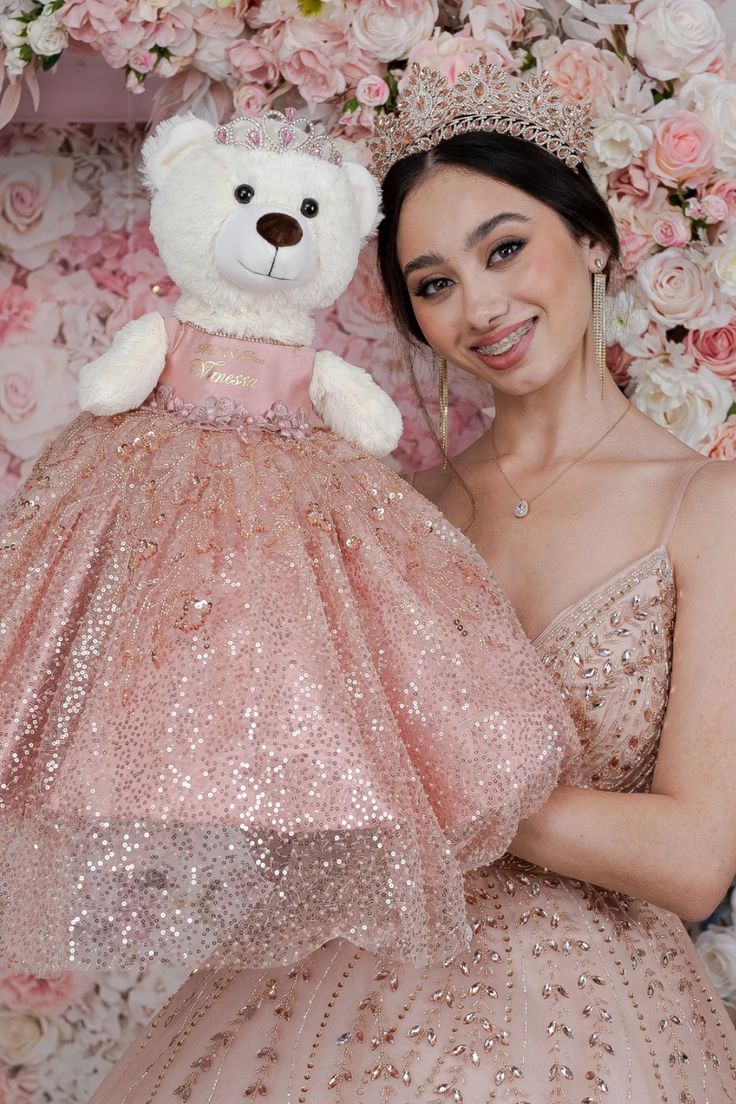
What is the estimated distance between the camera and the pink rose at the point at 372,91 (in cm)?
181

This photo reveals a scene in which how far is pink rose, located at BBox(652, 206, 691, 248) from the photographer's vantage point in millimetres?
1899

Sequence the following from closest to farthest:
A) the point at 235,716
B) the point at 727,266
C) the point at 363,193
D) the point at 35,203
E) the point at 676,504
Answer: the point at 235,716
the point at 363,193
the point at 676,504
the point at 727,266
the point at 35,203

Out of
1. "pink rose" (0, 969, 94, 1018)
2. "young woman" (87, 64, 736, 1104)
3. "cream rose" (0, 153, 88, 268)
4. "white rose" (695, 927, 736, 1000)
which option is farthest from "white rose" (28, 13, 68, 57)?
"white rose" (695, 927, 736, 1000)

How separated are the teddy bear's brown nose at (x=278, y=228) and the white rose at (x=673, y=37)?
2.93 feet

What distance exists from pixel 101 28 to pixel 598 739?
119 centimetres

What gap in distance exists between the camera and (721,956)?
196 cm

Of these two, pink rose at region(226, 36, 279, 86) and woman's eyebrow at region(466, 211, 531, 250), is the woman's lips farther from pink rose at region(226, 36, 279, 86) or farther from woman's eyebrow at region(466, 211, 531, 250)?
pink rose at region(226, 36, 279, 86)

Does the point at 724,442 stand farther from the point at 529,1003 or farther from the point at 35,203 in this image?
the point at 35,203

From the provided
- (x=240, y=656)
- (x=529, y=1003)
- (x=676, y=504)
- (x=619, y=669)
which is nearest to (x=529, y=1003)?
(x=529, y=1003)

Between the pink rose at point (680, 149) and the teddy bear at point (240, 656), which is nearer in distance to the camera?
the teddy bear at point (240, 656)

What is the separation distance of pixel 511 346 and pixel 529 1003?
0.84 metres

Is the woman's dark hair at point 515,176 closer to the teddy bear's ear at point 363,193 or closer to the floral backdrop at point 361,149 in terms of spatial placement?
the floral backdrop at point 361,149

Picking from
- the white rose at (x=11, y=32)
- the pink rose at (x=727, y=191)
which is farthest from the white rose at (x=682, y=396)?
the white rose at (x=11, y=32)

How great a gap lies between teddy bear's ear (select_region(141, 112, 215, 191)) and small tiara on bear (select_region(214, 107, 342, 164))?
2 centimetres
